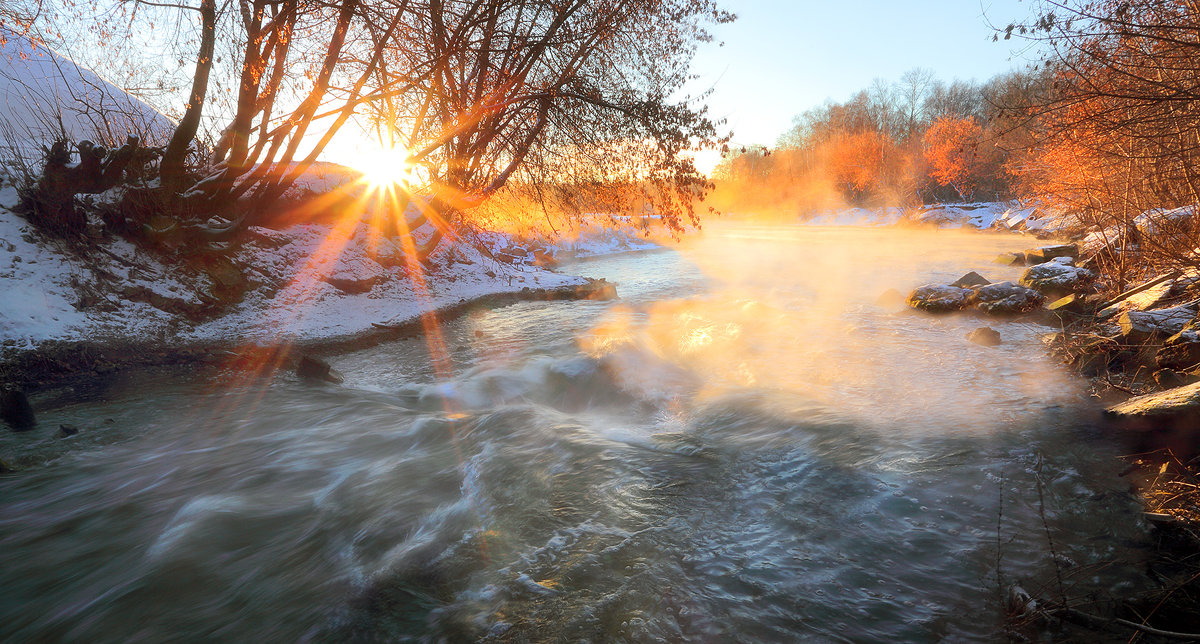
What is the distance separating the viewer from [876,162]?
5559cm

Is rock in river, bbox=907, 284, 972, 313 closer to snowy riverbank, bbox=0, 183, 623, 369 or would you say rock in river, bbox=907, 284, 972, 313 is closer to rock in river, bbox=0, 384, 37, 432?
snowy riverbank, bbox=0, 183, 623, 369

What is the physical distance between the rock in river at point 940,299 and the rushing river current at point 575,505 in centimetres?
293

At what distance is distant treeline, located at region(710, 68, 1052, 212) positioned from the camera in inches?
1934

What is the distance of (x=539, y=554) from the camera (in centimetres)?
367

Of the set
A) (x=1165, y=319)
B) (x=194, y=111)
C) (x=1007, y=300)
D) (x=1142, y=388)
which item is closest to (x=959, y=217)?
(x=1007, y=300)

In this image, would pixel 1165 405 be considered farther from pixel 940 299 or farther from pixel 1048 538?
pixel 940 299

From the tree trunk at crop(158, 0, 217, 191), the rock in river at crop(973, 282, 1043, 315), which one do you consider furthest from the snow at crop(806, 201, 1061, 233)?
the tree trunk at crop(158, 0, 217, 191)

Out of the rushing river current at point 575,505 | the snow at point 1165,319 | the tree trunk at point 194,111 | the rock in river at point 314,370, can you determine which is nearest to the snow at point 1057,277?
the rushing river current at point 575,505

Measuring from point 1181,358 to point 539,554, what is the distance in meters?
7.67

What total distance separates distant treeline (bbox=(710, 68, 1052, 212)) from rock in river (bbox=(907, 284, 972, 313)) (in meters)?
A: 30.8

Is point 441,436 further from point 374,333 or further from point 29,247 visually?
point 29,247

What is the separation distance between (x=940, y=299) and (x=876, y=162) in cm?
5207

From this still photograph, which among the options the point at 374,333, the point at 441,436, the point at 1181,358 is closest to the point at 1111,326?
the point at 1181,358

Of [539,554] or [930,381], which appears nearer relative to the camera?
[539,554]
